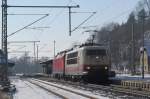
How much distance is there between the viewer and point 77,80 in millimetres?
45938

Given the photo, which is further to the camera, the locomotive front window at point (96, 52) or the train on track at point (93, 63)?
the locomotive front window at point (96, 52)

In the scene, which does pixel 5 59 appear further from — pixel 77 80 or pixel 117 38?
pixel 117 38

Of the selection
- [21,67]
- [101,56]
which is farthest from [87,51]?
[21,67]

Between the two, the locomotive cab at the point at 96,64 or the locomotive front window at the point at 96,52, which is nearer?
Answer: the locomotive cab at the point at 96,64

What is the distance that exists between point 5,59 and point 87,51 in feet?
24.0

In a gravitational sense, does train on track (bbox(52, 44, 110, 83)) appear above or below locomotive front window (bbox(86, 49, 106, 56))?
below

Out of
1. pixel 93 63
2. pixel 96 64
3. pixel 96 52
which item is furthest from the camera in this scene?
pixel 96 52

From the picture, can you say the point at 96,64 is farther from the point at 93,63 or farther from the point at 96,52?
the point at 96,52

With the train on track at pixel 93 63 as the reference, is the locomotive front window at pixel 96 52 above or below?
above

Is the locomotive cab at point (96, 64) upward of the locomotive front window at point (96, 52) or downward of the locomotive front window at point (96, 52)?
downward

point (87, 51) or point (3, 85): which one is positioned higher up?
point (87, 51)

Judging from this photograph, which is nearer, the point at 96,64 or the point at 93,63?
the point at 96,64

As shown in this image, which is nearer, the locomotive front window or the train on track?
the train on track

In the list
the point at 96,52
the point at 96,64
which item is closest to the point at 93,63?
the point at 96,64
